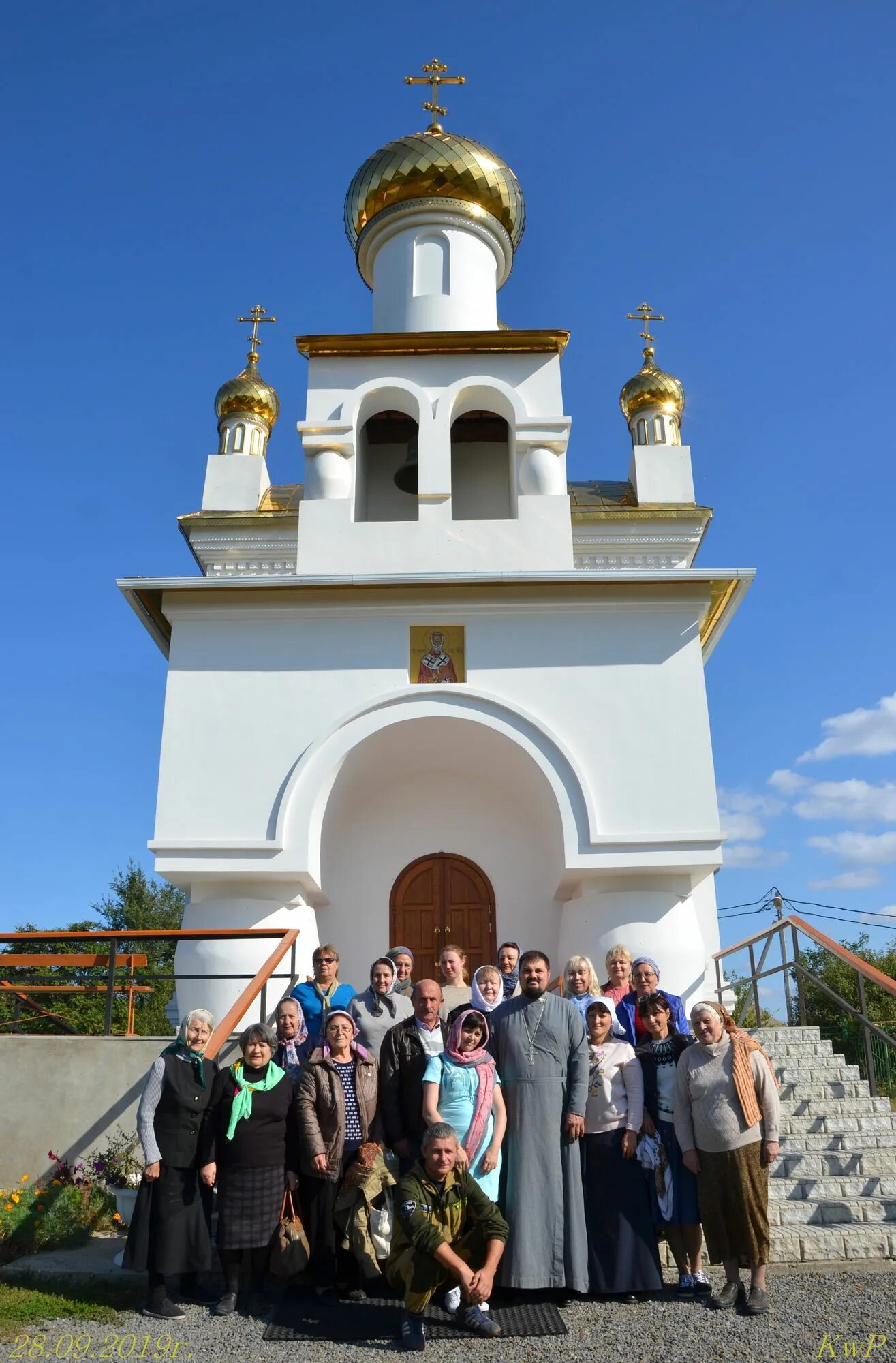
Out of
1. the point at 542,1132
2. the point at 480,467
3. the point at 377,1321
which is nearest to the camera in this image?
the point at 377,1321

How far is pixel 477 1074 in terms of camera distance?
448 cm

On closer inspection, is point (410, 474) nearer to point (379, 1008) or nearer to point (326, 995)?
point (326, 995)

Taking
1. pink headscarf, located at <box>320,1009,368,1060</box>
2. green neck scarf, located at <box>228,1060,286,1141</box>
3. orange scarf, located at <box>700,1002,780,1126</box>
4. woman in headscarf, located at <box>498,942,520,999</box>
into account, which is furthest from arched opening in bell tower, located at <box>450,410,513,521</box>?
green neck scarf, located at <box>228,1060,286,1141</box>

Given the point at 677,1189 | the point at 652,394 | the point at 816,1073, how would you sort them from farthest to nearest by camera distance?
the point at 652,394 < the point at 816,1073 < the point at 677,1189

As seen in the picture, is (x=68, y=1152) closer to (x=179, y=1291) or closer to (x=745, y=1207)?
(x=179, y=1291)

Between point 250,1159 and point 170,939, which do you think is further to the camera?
point 170,939

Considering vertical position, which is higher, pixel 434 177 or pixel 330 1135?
pixel 434 177

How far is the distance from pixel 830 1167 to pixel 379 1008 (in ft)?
9.43

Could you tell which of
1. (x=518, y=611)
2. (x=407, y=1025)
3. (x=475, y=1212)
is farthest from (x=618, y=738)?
(x=475, y=1212)

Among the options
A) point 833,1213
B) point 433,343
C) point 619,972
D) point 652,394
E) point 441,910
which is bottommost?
point 833,1213

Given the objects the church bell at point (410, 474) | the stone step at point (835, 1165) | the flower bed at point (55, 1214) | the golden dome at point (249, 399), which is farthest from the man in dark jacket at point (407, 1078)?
the golden dome at point (249, 399)

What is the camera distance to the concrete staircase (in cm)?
504

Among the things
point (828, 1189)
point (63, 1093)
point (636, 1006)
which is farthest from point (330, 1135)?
point (828, 1189)

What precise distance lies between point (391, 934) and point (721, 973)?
336 cm
